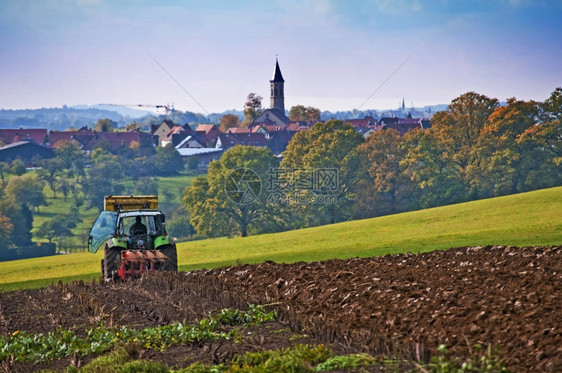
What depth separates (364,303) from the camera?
12945mm

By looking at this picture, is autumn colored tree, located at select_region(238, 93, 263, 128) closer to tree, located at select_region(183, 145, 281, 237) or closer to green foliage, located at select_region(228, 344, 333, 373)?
tree, located at select_region(183, 145, 281, 237)

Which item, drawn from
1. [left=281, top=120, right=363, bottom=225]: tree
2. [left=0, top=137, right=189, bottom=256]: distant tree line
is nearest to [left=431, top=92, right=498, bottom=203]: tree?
[left=281, top=120, right=363, bottom=225]: tree

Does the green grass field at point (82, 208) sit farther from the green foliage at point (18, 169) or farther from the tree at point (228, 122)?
the tree at point (228, 122)

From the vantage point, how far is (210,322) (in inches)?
498

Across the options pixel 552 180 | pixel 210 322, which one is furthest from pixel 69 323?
pixel 552 180

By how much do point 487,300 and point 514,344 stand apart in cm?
239

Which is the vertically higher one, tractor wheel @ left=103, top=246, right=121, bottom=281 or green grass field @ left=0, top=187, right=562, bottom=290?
tractor wheel @ left=103, top=246, right=121, bottom=281

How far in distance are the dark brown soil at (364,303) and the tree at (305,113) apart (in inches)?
4870

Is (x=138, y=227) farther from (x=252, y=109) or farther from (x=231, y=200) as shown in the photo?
(x=252, y=109)

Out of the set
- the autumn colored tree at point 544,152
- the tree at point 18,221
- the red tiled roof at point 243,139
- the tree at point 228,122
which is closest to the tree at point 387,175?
the autumn colored tree at point 544,152

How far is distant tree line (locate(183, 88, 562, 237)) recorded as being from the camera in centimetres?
6844

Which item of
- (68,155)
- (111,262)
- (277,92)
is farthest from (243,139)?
(111,262)

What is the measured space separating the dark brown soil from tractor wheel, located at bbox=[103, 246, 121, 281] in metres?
1.15

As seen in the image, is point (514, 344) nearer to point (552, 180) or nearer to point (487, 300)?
point (487, 300)
